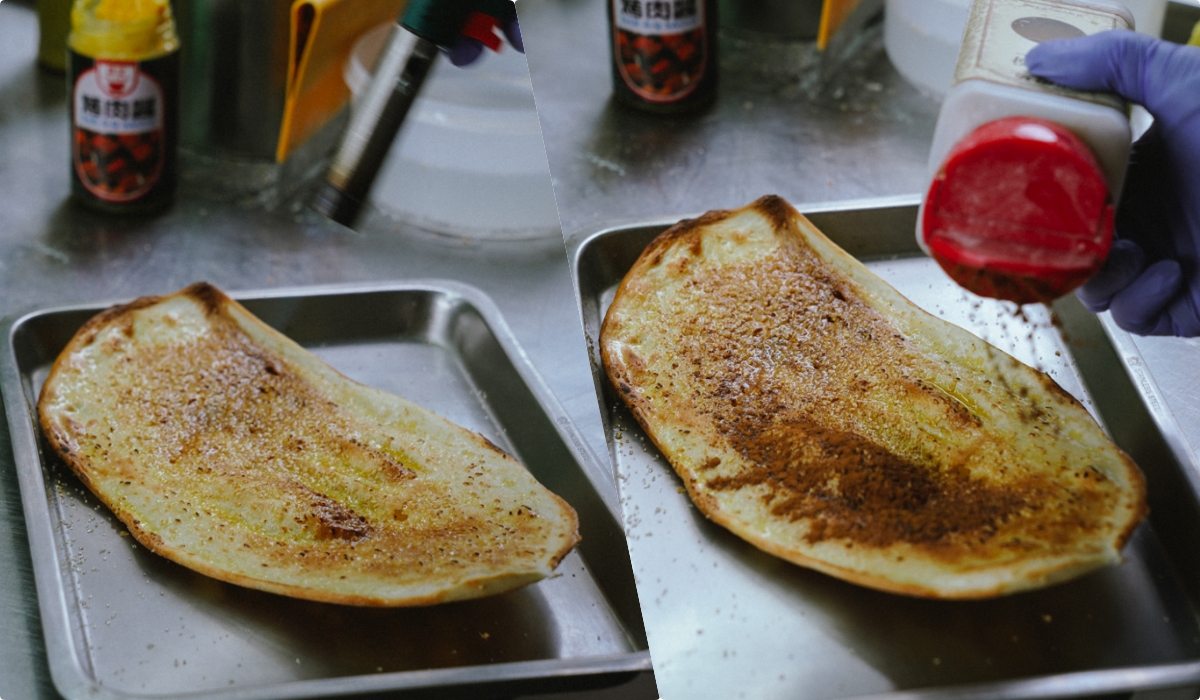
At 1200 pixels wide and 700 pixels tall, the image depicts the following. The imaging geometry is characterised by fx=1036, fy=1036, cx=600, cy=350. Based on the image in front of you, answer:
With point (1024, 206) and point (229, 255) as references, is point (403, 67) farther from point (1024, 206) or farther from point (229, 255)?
point (1024, 206)

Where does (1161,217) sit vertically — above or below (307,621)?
above

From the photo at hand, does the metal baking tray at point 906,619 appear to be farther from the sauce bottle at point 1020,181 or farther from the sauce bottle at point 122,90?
the sauce bottle at point 122,90

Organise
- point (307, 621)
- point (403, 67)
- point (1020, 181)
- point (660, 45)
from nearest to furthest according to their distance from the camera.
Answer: point (1020, 181)
point (307, 621)
point (403, 67)
point (660, 45)

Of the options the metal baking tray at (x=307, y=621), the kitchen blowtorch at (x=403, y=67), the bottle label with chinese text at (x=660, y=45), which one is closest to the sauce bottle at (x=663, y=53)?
the bottle label with chinese text at (x=660, y=45)

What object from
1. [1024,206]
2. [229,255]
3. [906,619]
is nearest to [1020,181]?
[1024,206]

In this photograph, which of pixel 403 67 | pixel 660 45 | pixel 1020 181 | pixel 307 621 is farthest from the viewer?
pixel 660 45

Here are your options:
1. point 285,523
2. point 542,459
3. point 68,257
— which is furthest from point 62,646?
point 68,257

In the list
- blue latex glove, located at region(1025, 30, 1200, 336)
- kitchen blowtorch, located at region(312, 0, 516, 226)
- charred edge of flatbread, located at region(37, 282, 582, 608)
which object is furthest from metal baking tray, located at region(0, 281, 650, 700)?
blue latex glove, located at region(1025, 30, 1200, 336)
